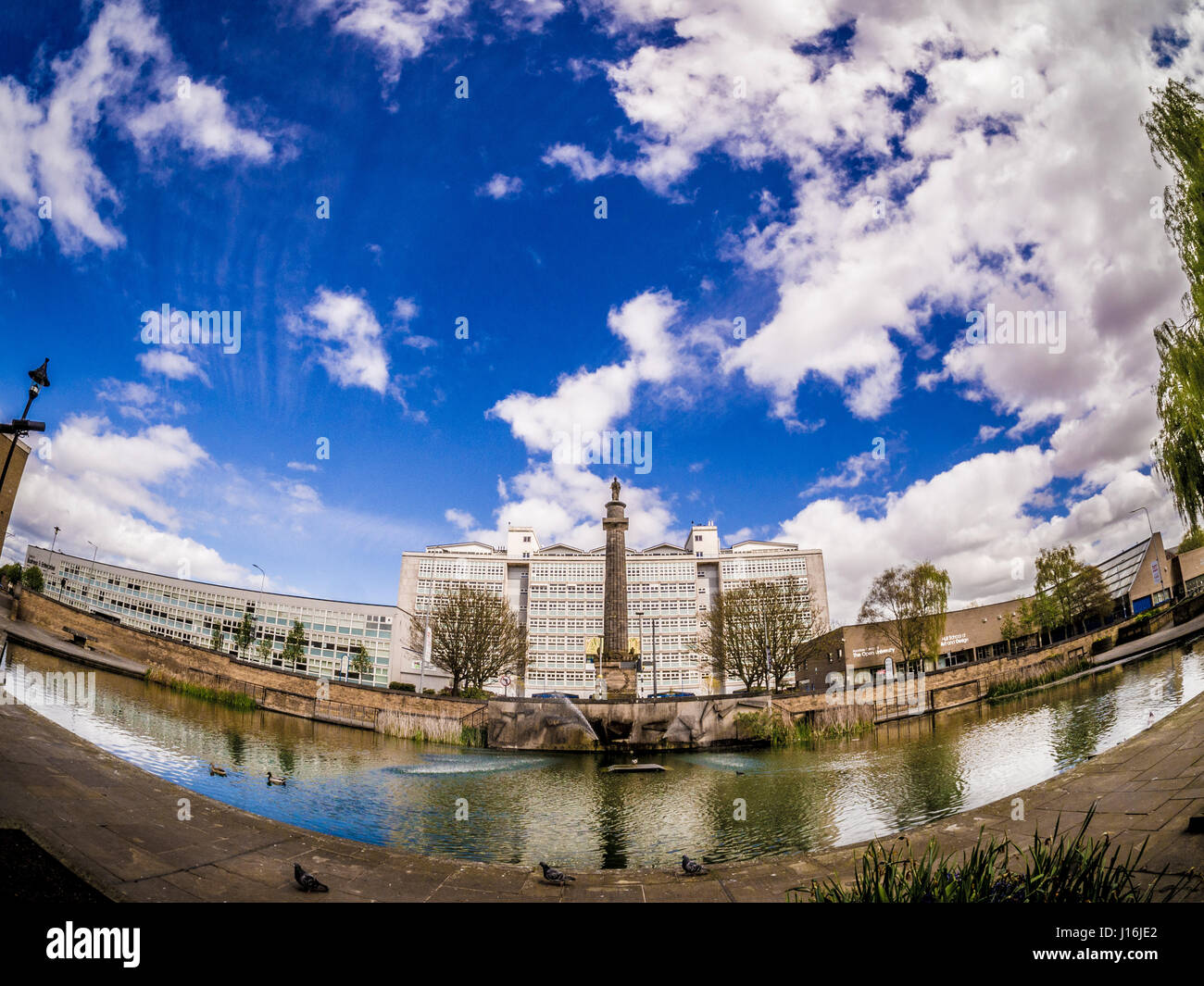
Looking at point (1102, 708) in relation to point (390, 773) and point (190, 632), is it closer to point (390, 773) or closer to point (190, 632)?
point (390, 773)

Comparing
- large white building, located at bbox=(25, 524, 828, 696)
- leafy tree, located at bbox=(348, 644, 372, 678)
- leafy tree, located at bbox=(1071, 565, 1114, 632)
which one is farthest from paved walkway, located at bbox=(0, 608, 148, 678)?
leafy tree, located at bbox=(1071, 565, 1114, 632)

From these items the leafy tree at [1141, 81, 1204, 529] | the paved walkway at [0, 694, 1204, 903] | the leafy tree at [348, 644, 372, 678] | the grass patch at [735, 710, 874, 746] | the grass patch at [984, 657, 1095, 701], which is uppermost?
the leafy tree at [1141, 81, 1204, 529]

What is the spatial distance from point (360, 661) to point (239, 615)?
23.8 meters

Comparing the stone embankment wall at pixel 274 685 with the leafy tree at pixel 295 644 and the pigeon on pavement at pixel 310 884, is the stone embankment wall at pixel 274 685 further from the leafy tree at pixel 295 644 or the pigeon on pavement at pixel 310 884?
the pigeon on pavement at pixel 310 884

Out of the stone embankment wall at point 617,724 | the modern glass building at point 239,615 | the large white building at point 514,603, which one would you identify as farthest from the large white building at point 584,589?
the stone embankment wall at point 617,724

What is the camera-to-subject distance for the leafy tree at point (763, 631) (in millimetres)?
44219

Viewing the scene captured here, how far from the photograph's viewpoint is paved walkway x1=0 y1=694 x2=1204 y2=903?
18.0 feet

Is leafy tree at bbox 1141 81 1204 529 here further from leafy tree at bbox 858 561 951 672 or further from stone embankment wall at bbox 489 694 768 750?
leafy tree at bbox 858 561 951 672

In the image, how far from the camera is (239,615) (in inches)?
3086

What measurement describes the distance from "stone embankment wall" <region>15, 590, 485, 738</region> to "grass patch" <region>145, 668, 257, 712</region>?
187 mm

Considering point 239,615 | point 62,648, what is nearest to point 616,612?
point 62,648

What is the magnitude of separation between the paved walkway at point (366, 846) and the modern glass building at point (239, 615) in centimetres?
7755

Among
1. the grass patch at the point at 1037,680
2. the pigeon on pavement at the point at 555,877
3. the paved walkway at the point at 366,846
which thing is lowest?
the grass patch at the point at 1037,680

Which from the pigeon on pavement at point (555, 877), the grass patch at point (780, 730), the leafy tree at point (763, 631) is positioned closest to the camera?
the pigeon on pavement at point (555, 877)
